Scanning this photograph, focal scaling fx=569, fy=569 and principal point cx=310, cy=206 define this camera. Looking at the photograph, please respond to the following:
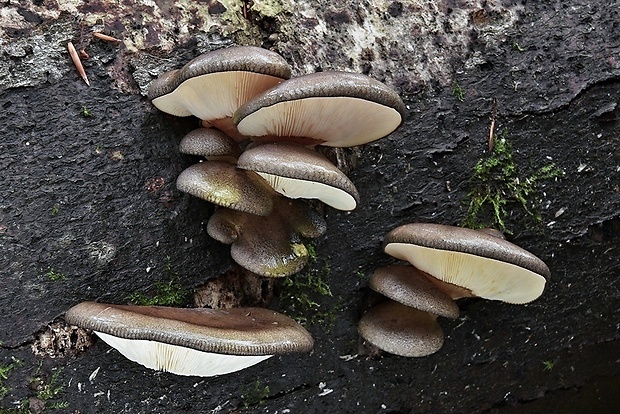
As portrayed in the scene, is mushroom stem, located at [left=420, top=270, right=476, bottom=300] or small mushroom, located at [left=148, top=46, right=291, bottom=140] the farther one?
mushroom stem, located at [left=420, top=270, right=476, bottom=300]

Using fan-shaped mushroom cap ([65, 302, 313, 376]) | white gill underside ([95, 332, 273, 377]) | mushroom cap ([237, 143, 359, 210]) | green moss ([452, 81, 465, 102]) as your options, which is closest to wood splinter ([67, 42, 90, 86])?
mushroom cap ([237, 143, 359, 210])

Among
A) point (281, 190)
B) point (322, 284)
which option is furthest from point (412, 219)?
point (281, 190)

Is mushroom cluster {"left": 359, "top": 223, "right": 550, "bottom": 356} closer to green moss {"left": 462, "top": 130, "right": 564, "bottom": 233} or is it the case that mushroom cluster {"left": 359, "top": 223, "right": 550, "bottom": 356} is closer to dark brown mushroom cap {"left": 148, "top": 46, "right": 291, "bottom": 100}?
green moss {"left": 462, "top": 130, "right": 564, "bottom": 233}

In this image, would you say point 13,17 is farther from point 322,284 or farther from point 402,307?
point 402,307

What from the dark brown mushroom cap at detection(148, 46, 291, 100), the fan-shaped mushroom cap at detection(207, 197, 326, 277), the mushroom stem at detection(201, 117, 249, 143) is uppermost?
the dark brown mushroom cap at detection(148, 46, 291, 100)

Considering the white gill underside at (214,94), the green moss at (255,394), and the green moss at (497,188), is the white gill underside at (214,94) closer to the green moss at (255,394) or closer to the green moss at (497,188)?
the green moss at (497,188)

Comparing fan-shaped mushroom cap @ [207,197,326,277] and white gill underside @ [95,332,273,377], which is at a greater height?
fan-shaped mushroom cap @ [207,197,326,277]

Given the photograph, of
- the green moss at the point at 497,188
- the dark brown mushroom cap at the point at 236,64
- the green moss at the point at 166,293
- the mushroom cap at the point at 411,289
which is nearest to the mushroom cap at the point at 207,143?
the dark brown mushroom cap at the point at 236,64
